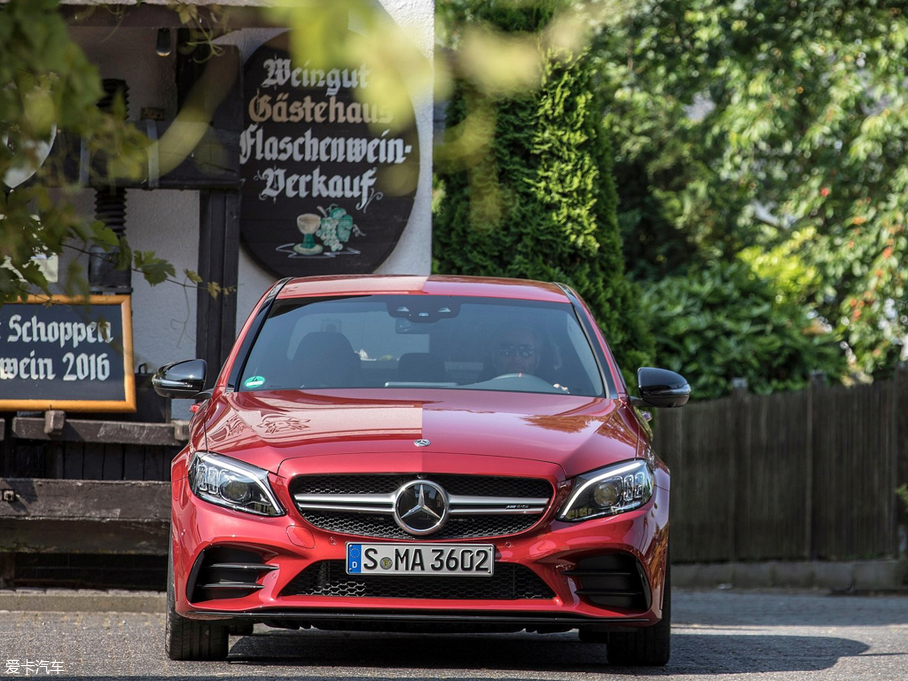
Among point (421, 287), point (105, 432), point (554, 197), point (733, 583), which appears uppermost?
point (554, 197)

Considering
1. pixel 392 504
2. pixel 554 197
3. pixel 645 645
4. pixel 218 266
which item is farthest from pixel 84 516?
pixel 554 197

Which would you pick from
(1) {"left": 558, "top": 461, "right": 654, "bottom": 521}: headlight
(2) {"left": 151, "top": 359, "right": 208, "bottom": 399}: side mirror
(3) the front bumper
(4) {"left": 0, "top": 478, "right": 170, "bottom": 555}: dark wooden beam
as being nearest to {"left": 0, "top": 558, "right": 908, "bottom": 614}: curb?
(4) {"left": 0, "top": 478, "right": 170, "bottom": 555}: dark wooden beam

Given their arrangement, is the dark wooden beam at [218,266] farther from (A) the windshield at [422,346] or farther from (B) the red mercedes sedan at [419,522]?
(B) the red mercedes sedan at [419,522]

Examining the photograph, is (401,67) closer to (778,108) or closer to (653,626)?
(653,626)

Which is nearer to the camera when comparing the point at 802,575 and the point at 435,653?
the point at 435,653

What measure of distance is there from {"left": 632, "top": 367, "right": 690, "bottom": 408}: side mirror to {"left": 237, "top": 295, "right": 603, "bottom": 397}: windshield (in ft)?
0.66

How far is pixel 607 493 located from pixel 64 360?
474 centimetres

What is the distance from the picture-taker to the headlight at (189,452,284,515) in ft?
18.0

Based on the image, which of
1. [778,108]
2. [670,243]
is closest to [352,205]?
[778,108]

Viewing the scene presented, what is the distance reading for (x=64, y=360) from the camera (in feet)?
30.5

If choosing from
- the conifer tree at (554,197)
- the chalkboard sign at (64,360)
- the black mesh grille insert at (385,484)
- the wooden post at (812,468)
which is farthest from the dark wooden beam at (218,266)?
the wooden post at (812,468)

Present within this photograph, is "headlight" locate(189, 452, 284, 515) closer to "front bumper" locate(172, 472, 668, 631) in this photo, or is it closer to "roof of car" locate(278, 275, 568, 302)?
"front bumper" locate(172, 472, 668, 631)

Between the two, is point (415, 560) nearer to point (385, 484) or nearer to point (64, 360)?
point (385, 484)

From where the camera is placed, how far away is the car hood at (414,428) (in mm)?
5555
